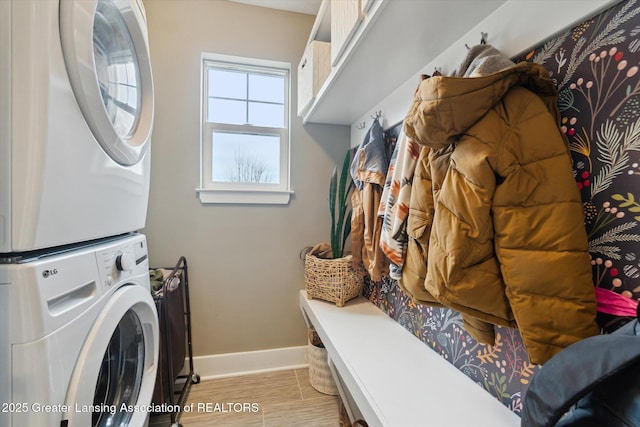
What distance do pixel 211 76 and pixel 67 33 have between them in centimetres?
146

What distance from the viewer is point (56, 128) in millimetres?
606

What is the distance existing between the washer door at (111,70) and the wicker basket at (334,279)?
1083 millimetres

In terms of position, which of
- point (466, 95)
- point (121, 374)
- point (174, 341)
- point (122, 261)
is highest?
point (466, 95)

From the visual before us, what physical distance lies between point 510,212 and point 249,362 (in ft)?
6.32

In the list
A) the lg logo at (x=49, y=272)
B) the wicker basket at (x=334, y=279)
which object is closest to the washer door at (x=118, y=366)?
the lg logo at (x=49, y=272)

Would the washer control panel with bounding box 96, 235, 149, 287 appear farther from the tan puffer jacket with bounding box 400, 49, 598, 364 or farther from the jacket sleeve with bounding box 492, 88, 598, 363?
the jacket sleeve with bounding box 492, 88, 598, 363

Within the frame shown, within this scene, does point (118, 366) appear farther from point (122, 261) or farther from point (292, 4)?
point (292, 4)

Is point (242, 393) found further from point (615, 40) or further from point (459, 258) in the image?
point (615, 40)

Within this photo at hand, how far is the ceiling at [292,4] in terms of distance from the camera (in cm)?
187

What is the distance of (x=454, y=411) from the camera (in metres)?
0.82

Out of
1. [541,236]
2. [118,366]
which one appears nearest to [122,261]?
[118,366]

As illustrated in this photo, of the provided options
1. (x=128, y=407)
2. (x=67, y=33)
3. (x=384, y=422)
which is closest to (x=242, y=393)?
(x=128, y=407)

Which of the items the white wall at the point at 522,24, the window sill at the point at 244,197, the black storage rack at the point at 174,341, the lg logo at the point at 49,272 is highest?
the white wall at the point at 522,24

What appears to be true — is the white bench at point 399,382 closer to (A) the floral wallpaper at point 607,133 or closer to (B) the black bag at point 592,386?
(A) the floral wallpaper at point 607,133
